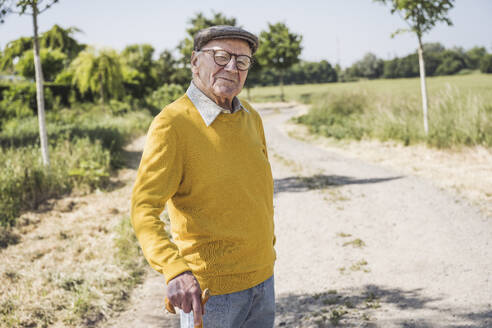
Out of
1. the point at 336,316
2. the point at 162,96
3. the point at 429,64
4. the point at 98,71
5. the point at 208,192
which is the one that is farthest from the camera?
the point at 429,64

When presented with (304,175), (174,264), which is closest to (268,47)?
(304,175)

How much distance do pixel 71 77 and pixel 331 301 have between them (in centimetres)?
1912

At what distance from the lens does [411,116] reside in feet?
41.3

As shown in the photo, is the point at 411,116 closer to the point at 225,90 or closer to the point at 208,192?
the point at 225,90

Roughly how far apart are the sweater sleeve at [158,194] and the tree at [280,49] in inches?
1435

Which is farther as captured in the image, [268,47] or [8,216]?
[268,47]

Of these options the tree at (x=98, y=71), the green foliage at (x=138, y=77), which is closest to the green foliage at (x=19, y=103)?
the tree at (x=98, y=71)

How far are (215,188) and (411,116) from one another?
487 inches

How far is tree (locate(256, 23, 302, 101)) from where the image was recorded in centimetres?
3675

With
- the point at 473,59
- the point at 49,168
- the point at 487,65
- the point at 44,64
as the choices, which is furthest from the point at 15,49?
the point at 473,59

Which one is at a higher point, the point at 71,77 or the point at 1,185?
the point at 71,77

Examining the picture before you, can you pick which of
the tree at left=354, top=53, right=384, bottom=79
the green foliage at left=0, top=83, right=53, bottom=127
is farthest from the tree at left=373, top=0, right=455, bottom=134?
the tree at left=354, top=53, right=384, bottom=79

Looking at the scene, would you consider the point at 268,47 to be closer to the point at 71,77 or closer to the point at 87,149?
the point at 71,77

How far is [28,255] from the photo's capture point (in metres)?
4.59
